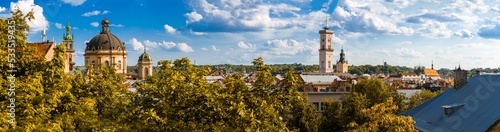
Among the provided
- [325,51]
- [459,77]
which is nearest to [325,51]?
[325,51]

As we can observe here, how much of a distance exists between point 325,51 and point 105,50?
84.7 meters

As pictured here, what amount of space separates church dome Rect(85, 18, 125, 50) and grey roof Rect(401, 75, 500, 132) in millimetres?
117502

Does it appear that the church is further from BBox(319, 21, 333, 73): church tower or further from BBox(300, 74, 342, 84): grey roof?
BBox(319, 21, 333, 73): church tower

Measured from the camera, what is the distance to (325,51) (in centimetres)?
19212

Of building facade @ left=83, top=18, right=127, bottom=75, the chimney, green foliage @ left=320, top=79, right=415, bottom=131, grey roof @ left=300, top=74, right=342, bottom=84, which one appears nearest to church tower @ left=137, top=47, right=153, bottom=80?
building facade @ left=83, top=18, right=127, bottom=75

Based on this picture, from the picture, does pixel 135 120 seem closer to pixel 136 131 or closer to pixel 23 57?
pixel 136 131

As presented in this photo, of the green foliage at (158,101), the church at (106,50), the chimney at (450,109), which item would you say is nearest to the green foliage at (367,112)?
the chimney at (450,109)

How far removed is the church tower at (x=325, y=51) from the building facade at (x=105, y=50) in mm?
78506

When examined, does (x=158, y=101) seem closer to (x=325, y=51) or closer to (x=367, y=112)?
(x=367, y=112)

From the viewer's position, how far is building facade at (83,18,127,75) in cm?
14238

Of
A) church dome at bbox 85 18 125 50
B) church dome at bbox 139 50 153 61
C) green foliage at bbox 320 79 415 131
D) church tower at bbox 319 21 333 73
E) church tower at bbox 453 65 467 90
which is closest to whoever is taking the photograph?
green foliage at bbox 320 79 415 131

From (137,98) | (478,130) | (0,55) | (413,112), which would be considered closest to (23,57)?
(0,55)

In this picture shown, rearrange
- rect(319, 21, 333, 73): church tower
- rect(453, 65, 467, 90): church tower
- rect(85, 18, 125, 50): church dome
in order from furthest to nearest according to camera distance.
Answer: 1. rect(319, 21, 333, 73): church tower
2. rect(85, 18, 125, 50): church dome
3. rect(453, 65, 467, 90): church tower

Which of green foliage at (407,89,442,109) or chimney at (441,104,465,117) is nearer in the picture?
chimney at (441,104,465,117)
